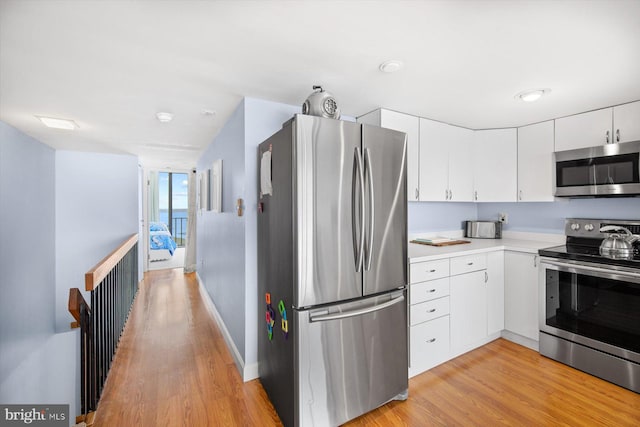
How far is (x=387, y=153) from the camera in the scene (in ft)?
6.36

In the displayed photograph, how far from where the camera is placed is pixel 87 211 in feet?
15.4

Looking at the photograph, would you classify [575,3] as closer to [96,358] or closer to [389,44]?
[389,44]

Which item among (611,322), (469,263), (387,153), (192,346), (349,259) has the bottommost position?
(192,346)

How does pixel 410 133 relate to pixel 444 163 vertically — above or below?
above

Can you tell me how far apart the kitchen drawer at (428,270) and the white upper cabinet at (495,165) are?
1271 mm

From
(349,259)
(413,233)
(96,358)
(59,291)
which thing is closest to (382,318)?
(349,259)

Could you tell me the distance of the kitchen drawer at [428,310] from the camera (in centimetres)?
231

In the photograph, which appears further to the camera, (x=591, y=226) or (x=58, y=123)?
(x=58, y=123)

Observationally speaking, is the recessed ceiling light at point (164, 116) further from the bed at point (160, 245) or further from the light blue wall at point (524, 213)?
the bed at point (160, 245)

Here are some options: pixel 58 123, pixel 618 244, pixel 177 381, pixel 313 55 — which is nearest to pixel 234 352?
pixel 177 381

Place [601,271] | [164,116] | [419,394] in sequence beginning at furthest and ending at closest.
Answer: [164,116]
[601,271]
[419,394]

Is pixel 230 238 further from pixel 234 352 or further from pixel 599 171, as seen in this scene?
pixel 599 171

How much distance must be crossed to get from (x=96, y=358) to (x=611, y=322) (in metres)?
3.89

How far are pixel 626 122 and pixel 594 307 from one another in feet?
5.17
